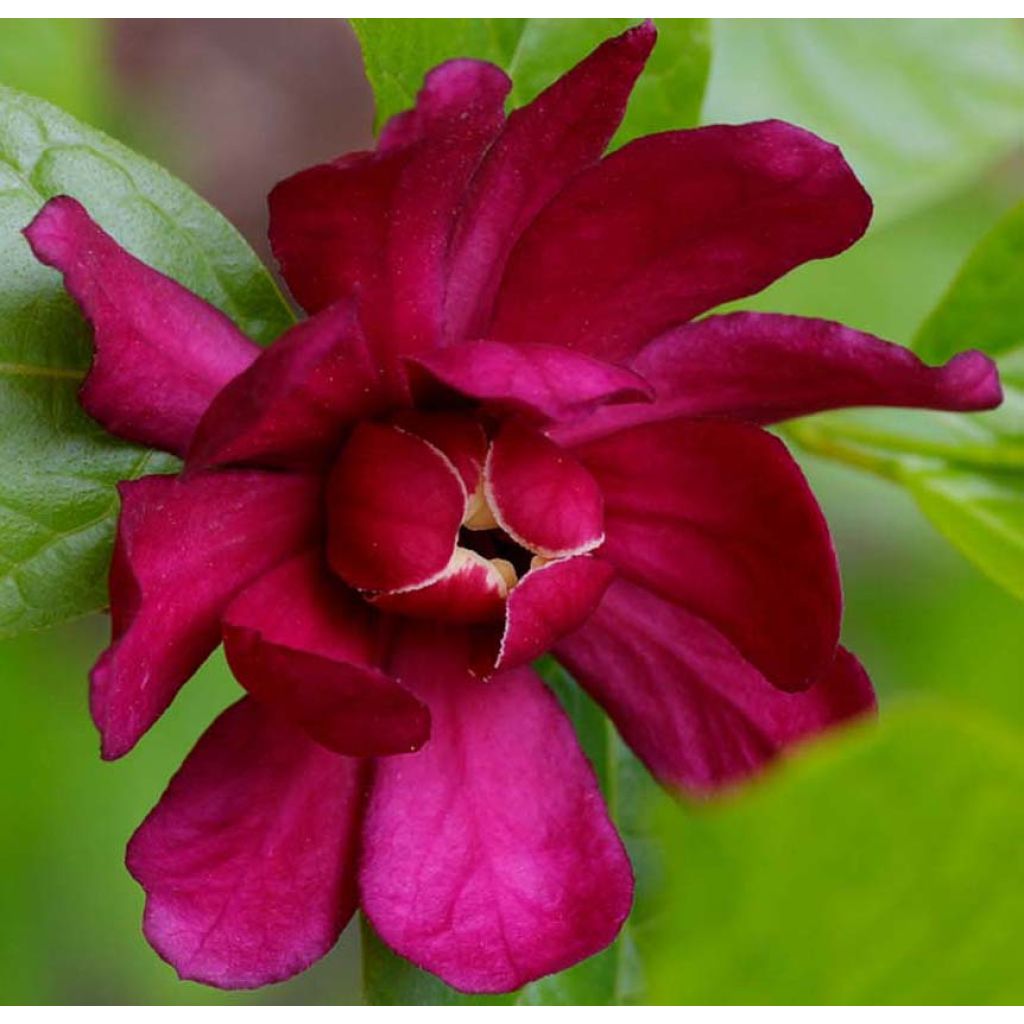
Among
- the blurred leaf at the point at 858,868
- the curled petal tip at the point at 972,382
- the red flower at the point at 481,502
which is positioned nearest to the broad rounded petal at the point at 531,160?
the red flower at the point at 481,502

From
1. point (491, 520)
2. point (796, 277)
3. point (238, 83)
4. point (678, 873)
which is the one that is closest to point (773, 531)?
point (491, 520)

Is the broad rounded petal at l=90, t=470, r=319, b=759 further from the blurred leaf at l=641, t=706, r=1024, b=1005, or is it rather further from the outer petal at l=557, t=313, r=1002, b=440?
the blurred leaf at l=641, t=706, r=1024, b=1005

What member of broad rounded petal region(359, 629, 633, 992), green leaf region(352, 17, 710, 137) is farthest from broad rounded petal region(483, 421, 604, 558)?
green leaf region(352, 17, 710, 137)

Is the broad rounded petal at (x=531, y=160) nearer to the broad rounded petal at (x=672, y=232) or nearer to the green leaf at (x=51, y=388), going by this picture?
the broad rounded petal at (x=672, y=232)

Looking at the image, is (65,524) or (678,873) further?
(65,524)

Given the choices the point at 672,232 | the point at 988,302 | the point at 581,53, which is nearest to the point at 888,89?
the point at 988,302

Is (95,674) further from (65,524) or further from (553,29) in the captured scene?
(553,29)
